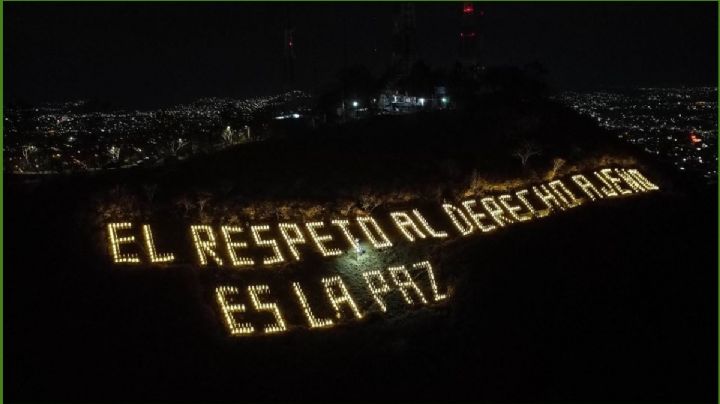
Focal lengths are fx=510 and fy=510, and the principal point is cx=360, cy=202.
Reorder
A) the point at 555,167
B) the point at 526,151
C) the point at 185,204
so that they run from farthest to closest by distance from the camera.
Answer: the point at 526,151 < the point at 555,167 < the point at 185,204

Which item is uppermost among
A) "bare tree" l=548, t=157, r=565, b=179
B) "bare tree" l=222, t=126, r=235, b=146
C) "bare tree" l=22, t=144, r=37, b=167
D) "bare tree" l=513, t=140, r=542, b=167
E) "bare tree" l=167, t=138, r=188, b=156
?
"bare tree" l=513, t=140, r=542, b=167

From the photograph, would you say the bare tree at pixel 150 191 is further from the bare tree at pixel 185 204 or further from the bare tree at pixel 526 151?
the bare tree at pixel 526 151

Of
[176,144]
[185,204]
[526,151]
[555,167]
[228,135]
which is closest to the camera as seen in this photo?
[185,204]

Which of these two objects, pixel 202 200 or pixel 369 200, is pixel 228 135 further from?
pixel 369 200

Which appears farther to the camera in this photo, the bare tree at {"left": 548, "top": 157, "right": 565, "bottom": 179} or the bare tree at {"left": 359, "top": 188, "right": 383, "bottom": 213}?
the bare tree at {"left": 548, "top": 157, "right": 565, "bottom": 179}

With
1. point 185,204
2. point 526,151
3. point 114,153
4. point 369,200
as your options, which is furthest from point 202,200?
point 114,153

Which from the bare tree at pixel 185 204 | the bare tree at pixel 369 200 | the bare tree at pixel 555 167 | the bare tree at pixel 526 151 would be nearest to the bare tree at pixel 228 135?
the bare tree at pixel 185 204

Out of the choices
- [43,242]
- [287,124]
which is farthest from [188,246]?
[287,124]

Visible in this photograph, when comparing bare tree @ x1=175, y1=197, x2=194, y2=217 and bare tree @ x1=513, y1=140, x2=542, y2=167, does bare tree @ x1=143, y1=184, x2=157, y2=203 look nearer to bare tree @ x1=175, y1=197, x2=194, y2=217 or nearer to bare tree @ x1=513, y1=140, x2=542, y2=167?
bare tree @ x1=175, y1=197, x2=194, y2=217

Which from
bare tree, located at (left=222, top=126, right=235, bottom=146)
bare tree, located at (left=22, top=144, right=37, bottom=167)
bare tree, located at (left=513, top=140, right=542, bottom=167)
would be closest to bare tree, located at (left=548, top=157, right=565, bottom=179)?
bare tree, located at (left=513, top=140, right=542, bottom=167)
